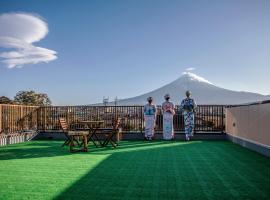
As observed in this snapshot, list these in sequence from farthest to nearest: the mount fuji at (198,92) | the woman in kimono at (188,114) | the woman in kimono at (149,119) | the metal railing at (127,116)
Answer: the mount fuji at (198,92), the metal railing at (127,116), the woman in kimono at (149,119), the woman in kimono at (188,114)

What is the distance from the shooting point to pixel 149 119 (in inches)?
471

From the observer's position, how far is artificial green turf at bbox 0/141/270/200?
3848mm

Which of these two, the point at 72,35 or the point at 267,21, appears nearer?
the point at 267,21

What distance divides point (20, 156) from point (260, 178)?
5440 millimetres

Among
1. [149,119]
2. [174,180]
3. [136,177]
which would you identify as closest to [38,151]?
[136,177]

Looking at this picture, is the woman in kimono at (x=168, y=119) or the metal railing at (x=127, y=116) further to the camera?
the metal railing at (x=127, y=116)

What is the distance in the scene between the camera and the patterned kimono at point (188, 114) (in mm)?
11570

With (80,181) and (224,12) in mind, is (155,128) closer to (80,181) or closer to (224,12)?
(224,12)

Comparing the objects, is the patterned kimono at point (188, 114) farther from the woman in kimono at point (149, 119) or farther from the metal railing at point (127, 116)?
the woman in kimono at point (149, 119)

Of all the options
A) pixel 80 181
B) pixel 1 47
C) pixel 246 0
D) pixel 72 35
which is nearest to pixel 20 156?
pixel 80 181

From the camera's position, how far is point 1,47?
21531mm

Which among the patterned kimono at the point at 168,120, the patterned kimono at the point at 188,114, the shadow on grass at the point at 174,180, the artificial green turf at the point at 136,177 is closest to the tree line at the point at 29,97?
the patterned kimono at the point at 168,120

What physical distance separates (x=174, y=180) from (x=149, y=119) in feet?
24.3

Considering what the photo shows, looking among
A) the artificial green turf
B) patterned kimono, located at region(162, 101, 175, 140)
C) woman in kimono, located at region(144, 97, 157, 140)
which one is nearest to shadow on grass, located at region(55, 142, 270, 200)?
the artificial green turf
